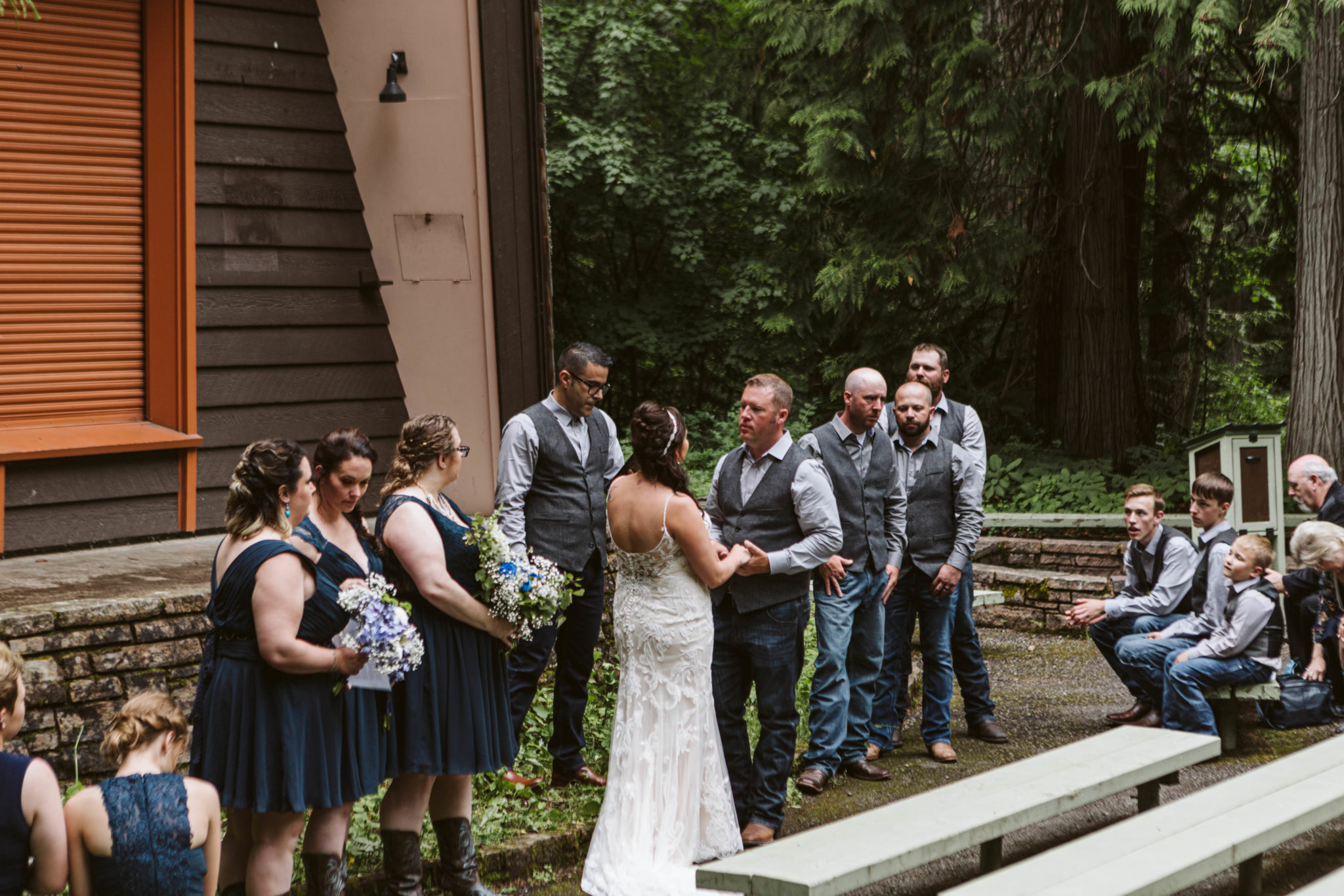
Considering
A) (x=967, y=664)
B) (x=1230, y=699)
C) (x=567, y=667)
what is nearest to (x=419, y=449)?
(x=567, y=667)

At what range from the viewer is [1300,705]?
653 cm

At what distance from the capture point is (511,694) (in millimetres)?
5473

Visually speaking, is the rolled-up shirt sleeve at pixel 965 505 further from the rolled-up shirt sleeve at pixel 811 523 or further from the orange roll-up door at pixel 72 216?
the orange roll-up door at pixel 72 216

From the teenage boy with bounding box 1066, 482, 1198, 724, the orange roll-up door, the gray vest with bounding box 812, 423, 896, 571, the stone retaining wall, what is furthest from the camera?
the teenage boy with bounding box 1066, 482, 1198, 724

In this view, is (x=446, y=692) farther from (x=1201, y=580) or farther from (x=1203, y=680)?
(x=1201, y=580)

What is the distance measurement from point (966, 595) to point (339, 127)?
461 centimetres

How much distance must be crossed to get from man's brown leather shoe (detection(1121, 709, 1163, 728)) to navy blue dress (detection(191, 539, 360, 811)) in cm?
468

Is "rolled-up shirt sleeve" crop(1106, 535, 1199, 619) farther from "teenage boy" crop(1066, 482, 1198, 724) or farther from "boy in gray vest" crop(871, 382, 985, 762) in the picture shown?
"boy in gray vest" crop(871, 382, 985, 762)

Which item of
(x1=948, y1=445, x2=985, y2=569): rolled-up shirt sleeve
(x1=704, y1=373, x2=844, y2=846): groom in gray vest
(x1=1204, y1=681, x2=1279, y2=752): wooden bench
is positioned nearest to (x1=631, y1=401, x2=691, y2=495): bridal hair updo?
(x1=704, y1=373, x2=844, y2=846): groom in gray vest

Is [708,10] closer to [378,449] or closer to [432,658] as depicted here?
[378,449]

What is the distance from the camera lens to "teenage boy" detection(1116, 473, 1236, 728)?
6.42m

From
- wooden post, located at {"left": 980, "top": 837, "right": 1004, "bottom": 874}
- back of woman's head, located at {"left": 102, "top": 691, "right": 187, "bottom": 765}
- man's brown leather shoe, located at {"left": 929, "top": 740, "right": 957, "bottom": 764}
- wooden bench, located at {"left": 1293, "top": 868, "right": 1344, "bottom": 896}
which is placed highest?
back of woman's head, located at {"left": 102, "top": 691, "right": 187, "bottom": 765}

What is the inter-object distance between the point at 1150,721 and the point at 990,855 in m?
→ 2.53

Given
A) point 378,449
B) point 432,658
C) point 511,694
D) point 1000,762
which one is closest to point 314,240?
point 378,449
